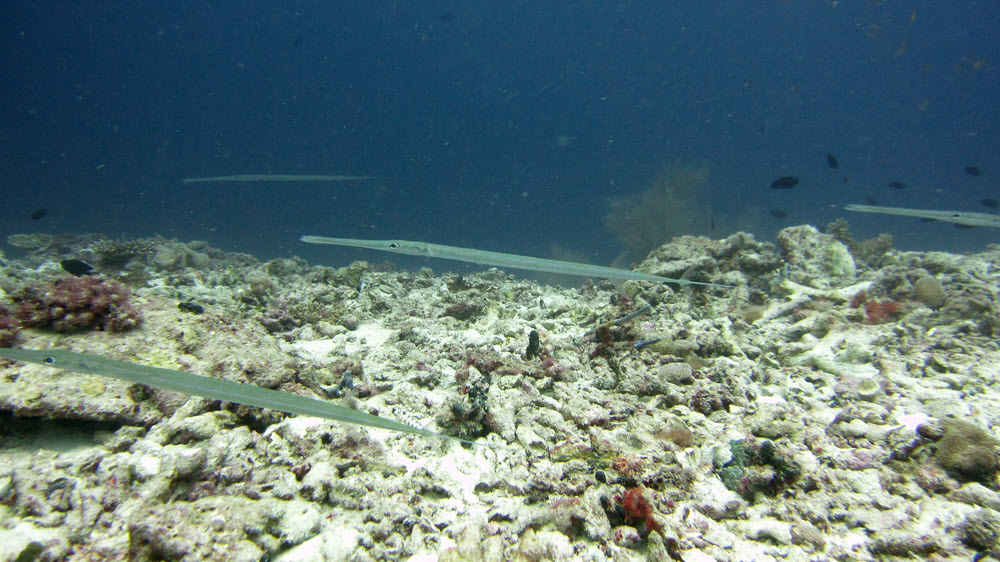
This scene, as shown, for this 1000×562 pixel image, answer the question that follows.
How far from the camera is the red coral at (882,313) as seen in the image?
17.6 ft

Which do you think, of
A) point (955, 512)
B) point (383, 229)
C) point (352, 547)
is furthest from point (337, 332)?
point (383, 229)

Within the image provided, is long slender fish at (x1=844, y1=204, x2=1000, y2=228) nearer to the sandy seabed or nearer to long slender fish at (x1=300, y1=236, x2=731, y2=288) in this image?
the sandy seabed

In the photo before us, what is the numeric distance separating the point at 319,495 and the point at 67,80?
136973mm

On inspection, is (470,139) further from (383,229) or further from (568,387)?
(568,387)

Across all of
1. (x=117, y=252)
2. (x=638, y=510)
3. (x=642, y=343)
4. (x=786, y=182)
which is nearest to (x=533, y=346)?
(x=642, y=343)

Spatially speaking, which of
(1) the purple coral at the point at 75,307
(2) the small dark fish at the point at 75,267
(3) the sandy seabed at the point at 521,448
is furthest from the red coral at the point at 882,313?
(2) the small dark fish at the point at 75,267

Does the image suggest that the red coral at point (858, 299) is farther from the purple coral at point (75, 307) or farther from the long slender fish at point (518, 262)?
the purple coral at point (75, 307)

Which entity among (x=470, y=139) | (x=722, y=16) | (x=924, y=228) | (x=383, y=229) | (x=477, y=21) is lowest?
(x=383, y=229)

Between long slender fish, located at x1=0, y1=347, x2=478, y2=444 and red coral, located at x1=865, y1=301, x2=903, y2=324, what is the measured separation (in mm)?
6646

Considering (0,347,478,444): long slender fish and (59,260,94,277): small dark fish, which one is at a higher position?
(0,347,478,444): long slender fish

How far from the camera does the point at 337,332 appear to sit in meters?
5.09

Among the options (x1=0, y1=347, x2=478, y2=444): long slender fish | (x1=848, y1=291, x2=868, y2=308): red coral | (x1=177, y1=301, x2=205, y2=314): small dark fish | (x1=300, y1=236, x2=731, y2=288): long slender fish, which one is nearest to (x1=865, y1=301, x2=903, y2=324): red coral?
(x1=848, y1=291, x2=868, y2=308): red coral

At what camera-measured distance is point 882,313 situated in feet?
17.7

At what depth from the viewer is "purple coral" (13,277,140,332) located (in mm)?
3020
